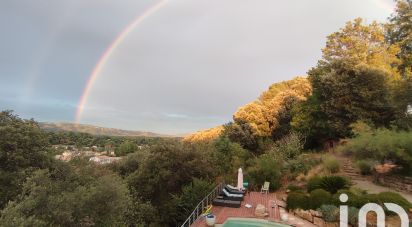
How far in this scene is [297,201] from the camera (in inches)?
570

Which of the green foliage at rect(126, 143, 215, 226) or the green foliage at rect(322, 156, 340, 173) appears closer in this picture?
the green foliage at rect(126, 143, 215, 226)

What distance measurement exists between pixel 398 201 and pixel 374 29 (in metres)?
22.6

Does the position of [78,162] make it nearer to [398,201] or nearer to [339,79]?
[398,201]

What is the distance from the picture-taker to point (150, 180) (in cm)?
1989

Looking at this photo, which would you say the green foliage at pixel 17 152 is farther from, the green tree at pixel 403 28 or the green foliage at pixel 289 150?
the green tree at pixel 403 28

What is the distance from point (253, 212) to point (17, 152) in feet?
37.8

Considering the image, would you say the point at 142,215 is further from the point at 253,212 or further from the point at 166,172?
the point at 253,212

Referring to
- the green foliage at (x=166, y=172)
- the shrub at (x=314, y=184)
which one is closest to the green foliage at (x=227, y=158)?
the green foliage at (x=166, y=172)

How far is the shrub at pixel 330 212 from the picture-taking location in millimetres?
12633

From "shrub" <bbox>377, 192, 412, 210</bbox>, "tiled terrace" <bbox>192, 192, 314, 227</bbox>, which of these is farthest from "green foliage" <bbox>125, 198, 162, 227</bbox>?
"shrub" <bbox>377, 192, 412, 210</bbox>

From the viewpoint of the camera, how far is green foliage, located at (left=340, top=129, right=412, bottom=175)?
56.2 feet

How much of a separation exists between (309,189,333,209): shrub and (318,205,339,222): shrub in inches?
28.2

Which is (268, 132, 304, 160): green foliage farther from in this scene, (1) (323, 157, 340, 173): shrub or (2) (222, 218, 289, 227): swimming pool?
(2) (222, 218, 289, 227): swimming pool

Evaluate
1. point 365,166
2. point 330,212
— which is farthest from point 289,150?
point 330,212
